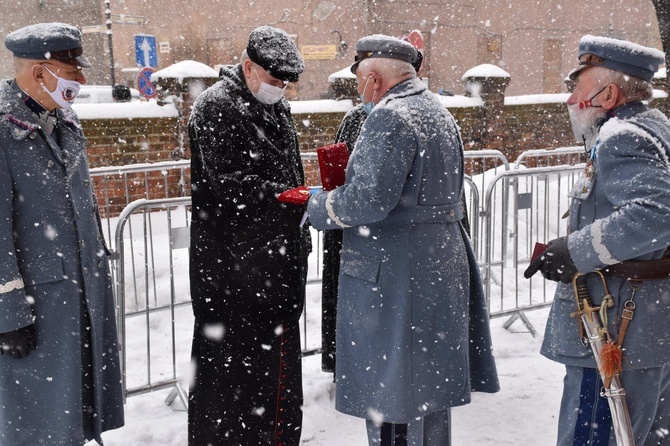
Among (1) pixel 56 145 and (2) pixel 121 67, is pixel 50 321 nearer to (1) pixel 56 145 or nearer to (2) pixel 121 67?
(1) pixel 56 145

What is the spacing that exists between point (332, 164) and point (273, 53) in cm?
55

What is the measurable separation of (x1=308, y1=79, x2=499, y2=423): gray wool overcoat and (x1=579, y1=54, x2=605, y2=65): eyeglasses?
0.57m

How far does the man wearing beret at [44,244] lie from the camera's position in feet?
8.82

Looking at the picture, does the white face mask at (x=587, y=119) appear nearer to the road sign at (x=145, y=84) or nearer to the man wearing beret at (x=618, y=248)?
the man wearing beret at (x=618, y=248)

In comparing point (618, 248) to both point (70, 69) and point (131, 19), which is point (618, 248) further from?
point (131, 19)

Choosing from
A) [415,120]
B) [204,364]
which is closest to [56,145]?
[204,364]

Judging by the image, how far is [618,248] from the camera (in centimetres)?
247

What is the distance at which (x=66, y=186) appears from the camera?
9.27 ft

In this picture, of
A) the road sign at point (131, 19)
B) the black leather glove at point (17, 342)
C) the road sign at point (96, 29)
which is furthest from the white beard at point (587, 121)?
the road sign at point (96, 29)

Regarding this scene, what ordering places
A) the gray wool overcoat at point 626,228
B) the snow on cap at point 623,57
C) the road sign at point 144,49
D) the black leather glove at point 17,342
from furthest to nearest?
the road sign at point 144,49 < the black leather glove at point 17,342 < the snow on cap at point 623,57 < the gray wool overcoat at point 626,228

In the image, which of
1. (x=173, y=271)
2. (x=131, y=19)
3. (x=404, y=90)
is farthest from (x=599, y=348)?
(x=131, y=19)

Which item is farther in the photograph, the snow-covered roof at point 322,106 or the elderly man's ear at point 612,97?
the snow-covered roof at point 322,106

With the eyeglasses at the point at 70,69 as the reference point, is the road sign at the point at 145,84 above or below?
above

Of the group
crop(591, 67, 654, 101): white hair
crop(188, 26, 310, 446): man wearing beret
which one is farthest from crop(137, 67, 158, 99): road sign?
crop(591, 67, 654, 101): white hair
